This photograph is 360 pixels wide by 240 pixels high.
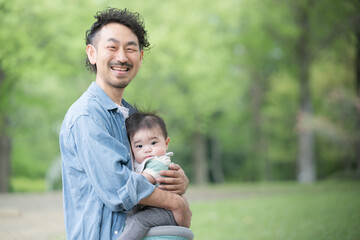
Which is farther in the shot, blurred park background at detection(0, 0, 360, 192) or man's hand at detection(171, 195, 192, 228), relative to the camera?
blurred park background at detection(0, 0, 360, 192)

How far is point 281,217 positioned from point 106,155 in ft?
26.5

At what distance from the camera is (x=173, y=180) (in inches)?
98.2

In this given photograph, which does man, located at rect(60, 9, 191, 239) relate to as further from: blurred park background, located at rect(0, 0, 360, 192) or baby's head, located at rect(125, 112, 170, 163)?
blurred park background, located at rect(0, 0, 360, 192)

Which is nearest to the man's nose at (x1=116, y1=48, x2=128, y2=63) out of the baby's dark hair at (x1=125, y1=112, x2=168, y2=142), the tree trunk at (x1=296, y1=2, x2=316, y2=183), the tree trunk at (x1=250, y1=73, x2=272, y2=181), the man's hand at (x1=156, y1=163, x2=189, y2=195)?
the baby's dark hair at (x1=125, y1=112, x2=168, y2=142)

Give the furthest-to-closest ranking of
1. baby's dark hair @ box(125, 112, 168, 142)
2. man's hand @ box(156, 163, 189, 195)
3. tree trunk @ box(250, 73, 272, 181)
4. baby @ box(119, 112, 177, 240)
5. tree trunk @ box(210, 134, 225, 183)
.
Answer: tree trunk @ box(210, 134, 225, 183), tree trunk @ box(250, 73, 272, 181), baby's dark hair @ box(125, 112, 168, 142), man's hand @ box(156, 163, 189, 195), baby @ box(119, 112, 177, 240)

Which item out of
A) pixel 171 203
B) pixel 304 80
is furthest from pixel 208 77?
pixel 171 203

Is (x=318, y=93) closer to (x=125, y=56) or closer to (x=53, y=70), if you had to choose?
(x=53, y=70)

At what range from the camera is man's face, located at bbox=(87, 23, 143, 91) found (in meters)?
2.58

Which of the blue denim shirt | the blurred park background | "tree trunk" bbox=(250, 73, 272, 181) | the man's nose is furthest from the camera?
"tree trunk" bbox=(250, 73, 272, 181)

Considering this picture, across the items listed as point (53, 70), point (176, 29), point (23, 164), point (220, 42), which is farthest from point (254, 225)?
point (23, 164)

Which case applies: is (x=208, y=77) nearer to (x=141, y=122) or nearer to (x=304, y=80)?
(x=304, y=80)

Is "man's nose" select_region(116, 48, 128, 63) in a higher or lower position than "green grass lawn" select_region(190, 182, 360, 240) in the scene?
higher

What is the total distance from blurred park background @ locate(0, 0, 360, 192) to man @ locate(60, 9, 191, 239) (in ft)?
18.8

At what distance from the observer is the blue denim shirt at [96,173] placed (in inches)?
87.4
